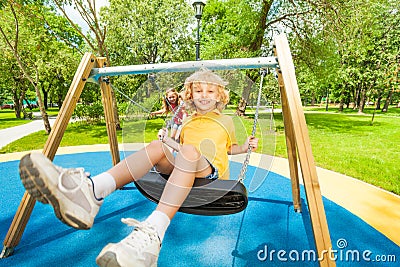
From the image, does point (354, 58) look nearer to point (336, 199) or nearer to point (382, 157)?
point (382, 157)

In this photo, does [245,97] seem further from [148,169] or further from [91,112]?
[91,112]

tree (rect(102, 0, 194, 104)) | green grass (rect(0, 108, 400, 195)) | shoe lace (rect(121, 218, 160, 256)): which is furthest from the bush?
shoe lace (rect(121, 218, 160, 256))

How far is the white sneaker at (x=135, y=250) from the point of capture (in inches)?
43.2

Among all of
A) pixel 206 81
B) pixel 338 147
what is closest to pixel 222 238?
pixel 206 81

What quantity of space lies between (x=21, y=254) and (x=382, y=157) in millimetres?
7070

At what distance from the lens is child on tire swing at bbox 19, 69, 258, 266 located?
1119 mm

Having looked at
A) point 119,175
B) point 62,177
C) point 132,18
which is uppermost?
point 132,18

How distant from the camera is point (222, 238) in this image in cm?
227

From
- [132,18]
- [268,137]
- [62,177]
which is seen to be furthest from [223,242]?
[132,18]

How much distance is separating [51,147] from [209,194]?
1.22 metres

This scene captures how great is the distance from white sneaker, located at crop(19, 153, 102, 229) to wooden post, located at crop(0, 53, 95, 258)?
794mm

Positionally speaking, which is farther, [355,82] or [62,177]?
→ [355,82]

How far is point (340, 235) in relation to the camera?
236 centimetres

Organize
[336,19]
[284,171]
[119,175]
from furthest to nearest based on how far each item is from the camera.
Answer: [336,19] → [284,171] → [119,175]
